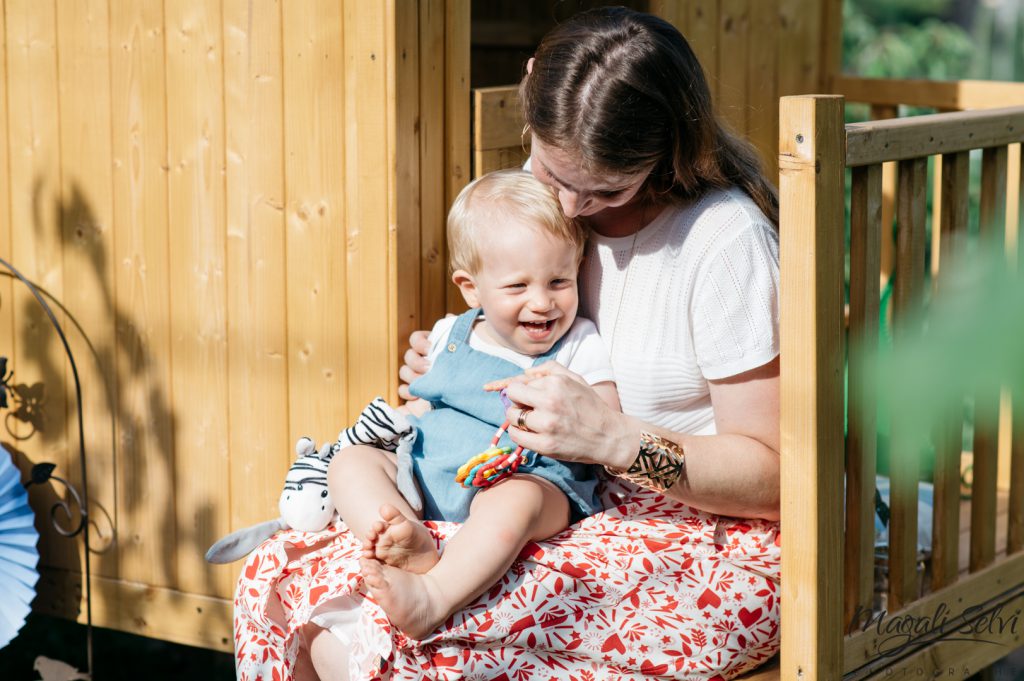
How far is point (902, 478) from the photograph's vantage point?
2463 millimetres

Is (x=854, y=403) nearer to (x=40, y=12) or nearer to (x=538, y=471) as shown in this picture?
(x=538, y=471)

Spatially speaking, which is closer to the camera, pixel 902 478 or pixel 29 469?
pixel 902 478

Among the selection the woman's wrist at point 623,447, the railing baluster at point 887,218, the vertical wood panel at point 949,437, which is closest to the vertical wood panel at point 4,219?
the woman's wrist at point 623,447

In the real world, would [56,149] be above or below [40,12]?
below

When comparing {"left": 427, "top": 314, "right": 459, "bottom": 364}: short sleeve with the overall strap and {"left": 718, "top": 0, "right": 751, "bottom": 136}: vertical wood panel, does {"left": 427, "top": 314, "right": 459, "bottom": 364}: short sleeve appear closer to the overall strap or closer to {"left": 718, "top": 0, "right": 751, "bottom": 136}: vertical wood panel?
the overall strap

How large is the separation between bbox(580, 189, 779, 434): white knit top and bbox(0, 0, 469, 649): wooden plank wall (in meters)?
0.49

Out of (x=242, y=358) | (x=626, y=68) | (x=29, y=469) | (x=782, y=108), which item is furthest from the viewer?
(x=29, y=469)

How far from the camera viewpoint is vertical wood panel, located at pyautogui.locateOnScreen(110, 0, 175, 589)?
2967 millimetres

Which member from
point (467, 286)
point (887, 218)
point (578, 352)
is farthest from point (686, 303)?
point (887, 218)

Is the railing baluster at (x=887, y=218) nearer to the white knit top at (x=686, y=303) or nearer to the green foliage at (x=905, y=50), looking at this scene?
the white knit top at (x=686, y=303)

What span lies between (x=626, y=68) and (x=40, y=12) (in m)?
1.64

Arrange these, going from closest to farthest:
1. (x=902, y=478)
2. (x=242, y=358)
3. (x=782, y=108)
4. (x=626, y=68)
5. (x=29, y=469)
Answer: (x=782, y=108) < (x=626, y=68) < (x=902, y=478) < (x=242, y=358) < (x=29, y=469)

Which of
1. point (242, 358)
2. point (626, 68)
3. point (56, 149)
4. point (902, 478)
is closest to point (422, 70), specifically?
point (626, 68)

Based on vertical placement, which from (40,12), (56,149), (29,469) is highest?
(40,12)
